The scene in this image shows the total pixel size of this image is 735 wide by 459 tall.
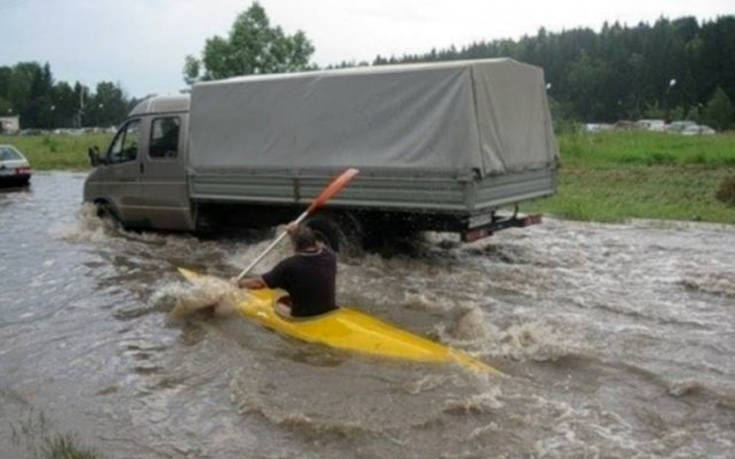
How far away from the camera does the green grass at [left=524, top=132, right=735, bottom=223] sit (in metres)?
17.0

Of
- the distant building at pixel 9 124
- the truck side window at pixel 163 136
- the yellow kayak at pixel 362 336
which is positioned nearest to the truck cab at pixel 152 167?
the truck side window at pixel 163 136

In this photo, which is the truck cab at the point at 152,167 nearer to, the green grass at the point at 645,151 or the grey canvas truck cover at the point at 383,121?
the grey canvas truck cover at the point at 383,121

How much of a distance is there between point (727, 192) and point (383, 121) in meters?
11.1

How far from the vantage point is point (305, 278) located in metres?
7.24

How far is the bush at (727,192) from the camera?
18031 millimetres

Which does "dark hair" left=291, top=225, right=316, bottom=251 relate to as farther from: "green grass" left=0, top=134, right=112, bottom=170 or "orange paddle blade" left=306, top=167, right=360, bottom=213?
"green grass" left=0, top=134, right=112, bottom=170

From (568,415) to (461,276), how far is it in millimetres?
5010

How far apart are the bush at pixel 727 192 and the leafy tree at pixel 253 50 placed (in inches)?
1711

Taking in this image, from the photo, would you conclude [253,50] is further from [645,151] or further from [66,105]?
[66,105]

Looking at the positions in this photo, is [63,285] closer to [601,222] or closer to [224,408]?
[224,408]

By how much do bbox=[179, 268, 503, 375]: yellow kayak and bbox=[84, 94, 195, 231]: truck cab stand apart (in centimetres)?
525

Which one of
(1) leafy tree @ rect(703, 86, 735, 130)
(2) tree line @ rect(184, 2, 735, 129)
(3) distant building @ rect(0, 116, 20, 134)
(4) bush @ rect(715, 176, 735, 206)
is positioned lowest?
(4) bush @ rect(715, 176, 735, 206)

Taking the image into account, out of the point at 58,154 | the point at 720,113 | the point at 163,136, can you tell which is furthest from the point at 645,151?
the point at 720,113

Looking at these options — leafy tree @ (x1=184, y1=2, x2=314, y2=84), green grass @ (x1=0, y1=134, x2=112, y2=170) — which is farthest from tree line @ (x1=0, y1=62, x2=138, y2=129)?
green grass @ (x1=0, y1=134, x2=112, y2=170)
